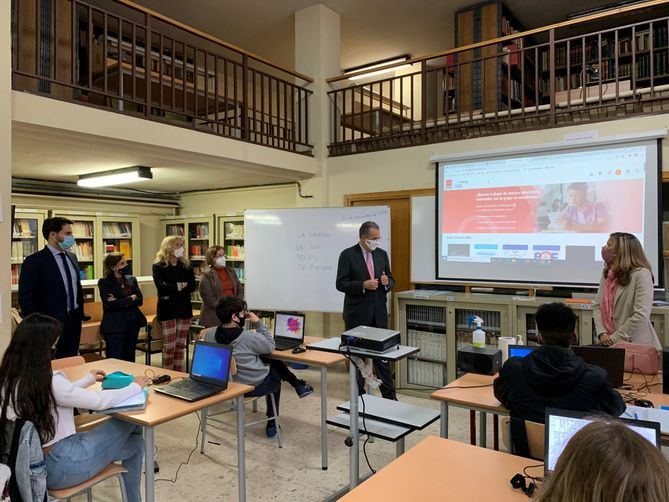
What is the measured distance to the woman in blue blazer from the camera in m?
4.43

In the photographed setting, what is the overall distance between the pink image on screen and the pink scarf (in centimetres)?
220

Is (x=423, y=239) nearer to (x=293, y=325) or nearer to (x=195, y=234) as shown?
(x=293, y=325)

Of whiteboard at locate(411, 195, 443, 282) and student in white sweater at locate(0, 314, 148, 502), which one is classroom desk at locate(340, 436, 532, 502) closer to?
student in white sweater at locate(0, 314, 148, 502)

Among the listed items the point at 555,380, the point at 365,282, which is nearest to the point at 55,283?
the point at 365,282

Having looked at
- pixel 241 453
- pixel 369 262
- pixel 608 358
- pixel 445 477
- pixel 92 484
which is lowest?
pixel 241 453

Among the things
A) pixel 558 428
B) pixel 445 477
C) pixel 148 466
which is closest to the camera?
pixel 558 428

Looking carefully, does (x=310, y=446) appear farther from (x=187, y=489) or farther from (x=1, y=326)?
(x=1, y=326)

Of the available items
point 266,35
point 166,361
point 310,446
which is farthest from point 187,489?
point 266,35

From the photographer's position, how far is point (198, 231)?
24.4 ft

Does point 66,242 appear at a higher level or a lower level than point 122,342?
higher

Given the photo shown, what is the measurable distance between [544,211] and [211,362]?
3.22m

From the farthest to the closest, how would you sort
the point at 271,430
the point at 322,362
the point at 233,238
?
the point at 233,238 < the point at 271,430 < the point at 322,362

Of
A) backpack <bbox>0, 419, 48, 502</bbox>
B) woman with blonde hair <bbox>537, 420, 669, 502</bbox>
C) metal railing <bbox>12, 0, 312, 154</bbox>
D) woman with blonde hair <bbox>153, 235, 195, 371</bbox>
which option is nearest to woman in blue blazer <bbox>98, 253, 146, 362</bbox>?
woman with blonde hair <bbox>153, 235, 195, 371</bbox>

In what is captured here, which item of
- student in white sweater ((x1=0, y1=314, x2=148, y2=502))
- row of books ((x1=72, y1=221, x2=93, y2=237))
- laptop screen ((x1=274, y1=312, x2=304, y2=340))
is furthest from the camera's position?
row of books ((x1=72, y1=221, x2=93, y2=237))
